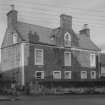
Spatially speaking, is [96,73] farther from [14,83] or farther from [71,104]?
[71,104]

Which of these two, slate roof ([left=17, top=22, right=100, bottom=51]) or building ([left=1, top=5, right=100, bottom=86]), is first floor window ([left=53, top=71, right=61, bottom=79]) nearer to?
building ([left=1, top=5, right=100, bottom=86])

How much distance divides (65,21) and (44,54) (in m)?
7.03

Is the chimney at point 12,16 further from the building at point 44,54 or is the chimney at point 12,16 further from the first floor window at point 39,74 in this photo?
the first floor window at point 39,74

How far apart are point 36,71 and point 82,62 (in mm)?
9803

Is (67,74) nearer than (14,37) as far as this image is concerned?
No

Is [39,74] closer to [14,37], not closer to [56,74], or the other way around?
[56,74]

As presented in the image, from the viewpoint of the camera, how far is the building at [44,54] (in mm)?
29177

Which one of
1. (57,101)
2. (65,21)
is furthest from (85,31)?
(57,101)

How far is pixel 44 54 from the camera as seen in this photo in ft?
101

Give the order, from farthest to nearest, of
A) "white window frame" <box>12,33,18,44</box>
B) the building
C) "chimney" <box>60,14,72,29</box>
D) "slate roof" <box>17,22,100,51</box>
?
1. "chimney" <box>60,14,72,29</box>
2. "slate roof" <box>17,22,100,51</box>
3. "white window frame" <box>12,33,18,44</box>
4. the building

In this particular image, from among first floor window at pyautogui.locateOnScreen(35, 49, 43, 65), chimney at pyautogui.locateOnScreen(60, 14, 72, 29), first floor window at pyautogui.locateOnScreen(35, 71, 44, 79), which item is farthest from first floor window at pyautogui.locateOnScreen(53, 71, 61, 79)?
chimney at pyautogui.locateOnScreen(60, 14, 72, 29)

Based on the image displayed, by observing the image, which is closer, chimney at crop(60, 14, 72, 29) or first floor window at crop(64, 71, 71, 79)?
first floor window at crop(64, 71, 71, 79)

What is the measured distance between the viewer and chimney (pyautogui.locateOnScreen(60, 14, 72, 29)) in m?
33.5

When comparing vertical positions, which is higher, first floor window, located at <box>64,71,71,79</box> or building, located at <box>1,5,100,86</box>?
building, located at <box>1,5,100,86</box>
